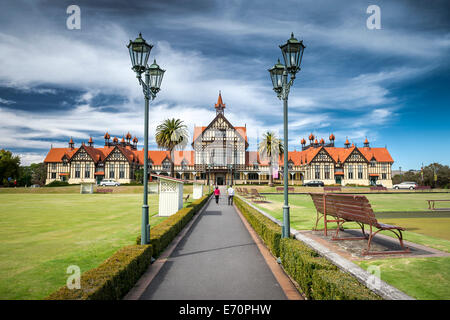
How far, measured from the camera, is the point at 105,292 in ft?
12.3

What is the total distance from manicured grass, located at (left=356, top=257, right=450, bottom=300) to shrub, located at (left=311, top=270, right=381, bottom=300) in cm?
114

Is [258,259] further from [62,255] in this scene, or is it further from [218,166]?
[218,166]

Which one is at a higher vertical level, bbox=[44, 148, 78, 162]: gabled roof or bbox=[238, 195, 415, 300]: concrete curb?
bbox=[44, 148, 78, 162]: gabled roof

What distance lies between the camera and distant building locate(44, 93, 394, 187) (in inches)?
2317

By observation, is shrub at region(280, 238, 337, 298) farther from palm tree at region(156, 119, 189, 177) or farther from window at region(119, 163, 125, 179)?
window at region(119, 163, 125, 179)

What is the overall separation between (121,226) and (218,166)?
47752mm

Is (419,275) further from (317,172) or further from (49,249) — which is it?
(317,172)

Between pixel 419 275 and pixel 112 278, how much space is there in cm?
533

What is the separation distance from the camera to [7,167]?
64.6 metres

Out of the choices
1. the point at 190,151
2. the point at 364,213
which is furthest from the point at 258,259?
the point at 190,151

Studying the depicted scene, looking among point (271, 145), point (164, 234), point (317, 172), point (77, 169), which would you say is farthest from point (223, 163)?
point (164, 234)

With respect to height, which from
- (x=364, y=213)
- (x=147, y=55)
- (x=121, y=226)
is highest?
(x=147, y=55)

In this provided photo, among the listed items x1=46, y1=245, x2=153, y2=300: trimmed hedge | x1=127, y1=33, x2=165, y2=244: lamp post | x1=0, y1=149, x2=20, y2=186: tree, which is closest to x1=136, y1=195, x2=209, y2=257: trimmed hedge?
x1=127, y1=33, x2=165, y2=244: lamp post
